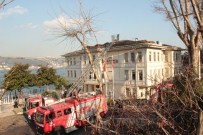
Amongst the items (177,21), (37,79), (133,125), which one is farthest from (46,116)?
(37,79)

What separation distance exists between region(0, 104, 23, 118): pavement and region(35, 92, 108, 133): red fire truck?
10477 mm

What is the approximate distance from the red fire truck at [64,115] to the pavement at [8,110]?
34.4ft

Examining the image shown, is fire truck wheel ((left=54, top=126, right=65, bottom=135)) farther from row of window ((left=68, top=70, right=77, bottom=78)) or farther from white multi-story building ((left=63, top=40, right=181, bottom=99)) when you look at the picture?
row of window ((left=68, top=70, right=77, bottom=78))

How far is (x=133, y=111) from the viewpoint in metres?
6.52

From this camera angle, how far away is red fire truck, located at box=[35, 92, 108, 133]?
61.8 ft

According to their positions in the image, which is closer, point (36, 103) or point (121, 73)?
point (36, 103)

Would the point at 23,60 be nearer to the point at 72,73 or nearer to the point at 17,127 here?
the point at 17,127

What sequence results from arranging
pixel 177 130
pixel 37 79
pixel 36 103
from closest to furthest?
pixel 177 130
pixel 36 103
pixel 37 79

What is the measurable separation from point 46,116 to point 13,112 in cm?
1218

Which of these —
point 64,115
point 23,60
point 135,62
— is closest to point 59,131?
point 64,115

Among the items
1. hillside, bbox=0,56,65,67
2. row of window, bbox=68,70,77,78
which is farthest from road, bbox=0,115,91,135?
row of window, bbox=68,70,77,78

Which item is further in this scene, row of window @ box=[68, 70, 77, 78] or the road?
row of window @ box=[68, 70, 77, 78]

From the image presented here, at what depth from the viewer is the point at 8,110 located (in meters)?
30.4

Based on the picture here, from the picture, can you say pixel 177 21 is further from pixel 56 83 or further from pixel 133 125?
pixel 56 83
